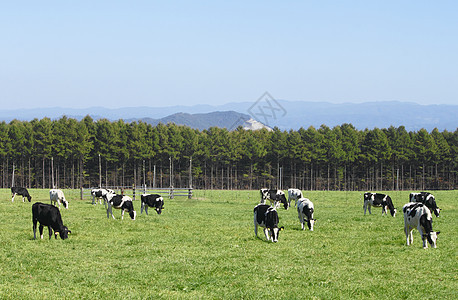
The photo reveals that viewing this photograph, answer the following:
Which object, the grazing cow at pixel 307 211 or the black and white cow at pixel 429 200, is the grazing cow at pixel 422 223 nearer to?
the grazing cow at pixel 307 211

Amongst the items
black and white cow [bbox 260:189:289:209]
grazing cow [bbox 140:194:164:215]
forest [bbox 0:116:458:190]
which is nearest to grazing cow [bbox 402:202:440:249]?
grazing cow [bbox 140:194:164:215]

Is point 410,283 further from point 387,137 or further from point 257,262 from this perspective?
point 387,137

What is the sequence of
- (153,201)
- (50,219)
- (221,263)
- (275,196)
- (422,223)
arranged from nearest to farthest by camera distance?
(221,263)
(422,223)
(50,219)
(153,201)
(275,196)

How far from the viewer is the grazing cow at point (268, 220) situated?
2080 cm

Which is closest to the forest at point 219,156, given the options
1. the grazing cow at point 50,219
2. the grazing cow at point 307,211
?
the grazing cow at point 307,211

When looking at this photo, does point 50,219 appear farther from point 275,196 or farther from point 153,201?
point 275,196

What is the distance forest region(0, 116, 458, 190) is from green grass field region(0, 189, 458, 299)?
263 ft

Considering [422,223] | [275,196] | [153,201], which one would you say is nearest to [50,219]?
[153,201]

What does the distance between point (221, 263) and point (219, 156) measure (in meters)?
96.7

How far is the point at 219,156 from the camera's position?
113m

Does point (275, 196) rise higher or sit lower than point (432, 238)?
higher

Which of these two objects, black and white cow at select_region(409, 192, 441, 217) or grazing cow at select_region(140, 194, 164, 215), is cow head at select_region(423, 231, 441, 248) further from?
grazing cow at select_region(140, 194, 164, 215)

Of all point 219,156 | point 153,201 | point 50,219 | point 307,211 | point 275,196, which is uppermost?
point 219,156

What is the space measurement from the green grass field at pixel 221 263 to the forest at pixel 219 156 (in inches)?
3160
